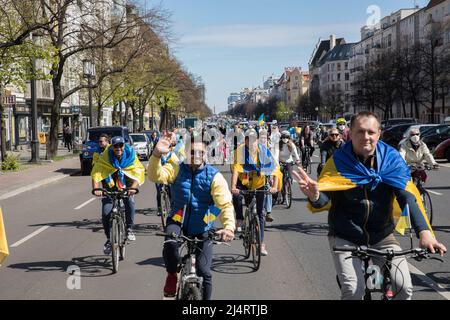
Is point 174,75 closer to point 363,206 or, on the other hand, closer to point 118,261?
point 118,261

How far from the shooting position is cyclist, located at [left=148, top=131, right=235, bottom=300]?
502cm

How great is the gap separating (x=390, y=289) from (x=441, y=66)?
188ft

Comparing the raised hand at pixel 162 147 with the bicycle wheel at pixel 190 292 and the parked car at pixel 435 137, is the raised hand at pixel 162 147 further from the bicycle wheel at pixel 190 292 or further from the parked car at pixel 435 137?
the parked car at pixel 435 137

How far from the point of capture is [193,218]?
5.16 metres

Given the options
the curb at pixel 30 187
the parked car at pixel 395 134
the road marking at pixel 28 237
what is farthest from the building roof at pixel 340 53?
the road marking at pixel 28 237

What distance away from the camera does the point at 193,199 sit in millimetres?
5137

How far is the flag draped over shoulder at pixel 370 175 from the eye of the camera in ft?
13.6

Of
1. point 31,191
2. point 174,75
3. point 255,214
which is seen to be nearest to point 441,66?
point 174,75

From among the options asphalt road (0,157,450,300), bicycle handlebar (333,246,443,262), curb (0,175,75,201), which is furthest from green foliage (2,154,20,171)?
bicycle handlebar (333,246,443,262)

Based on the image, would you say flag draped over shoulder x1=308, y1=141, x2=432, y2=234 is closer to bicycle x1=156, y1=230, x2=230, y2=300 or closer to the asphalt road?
bicycle x1=156, y1=230, x2=230, y2=300

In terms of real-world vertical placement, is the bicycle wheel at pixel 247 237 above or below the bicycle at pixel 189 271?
below

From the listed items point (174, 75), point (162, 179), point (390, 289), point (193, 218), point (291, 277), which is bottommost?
point (291, 277)

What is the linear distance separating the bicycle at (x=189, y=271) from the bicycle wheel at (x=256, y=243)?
7.52 feet

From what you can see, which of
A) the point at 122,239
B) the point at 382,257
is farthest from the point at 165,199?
the point at 382,257
